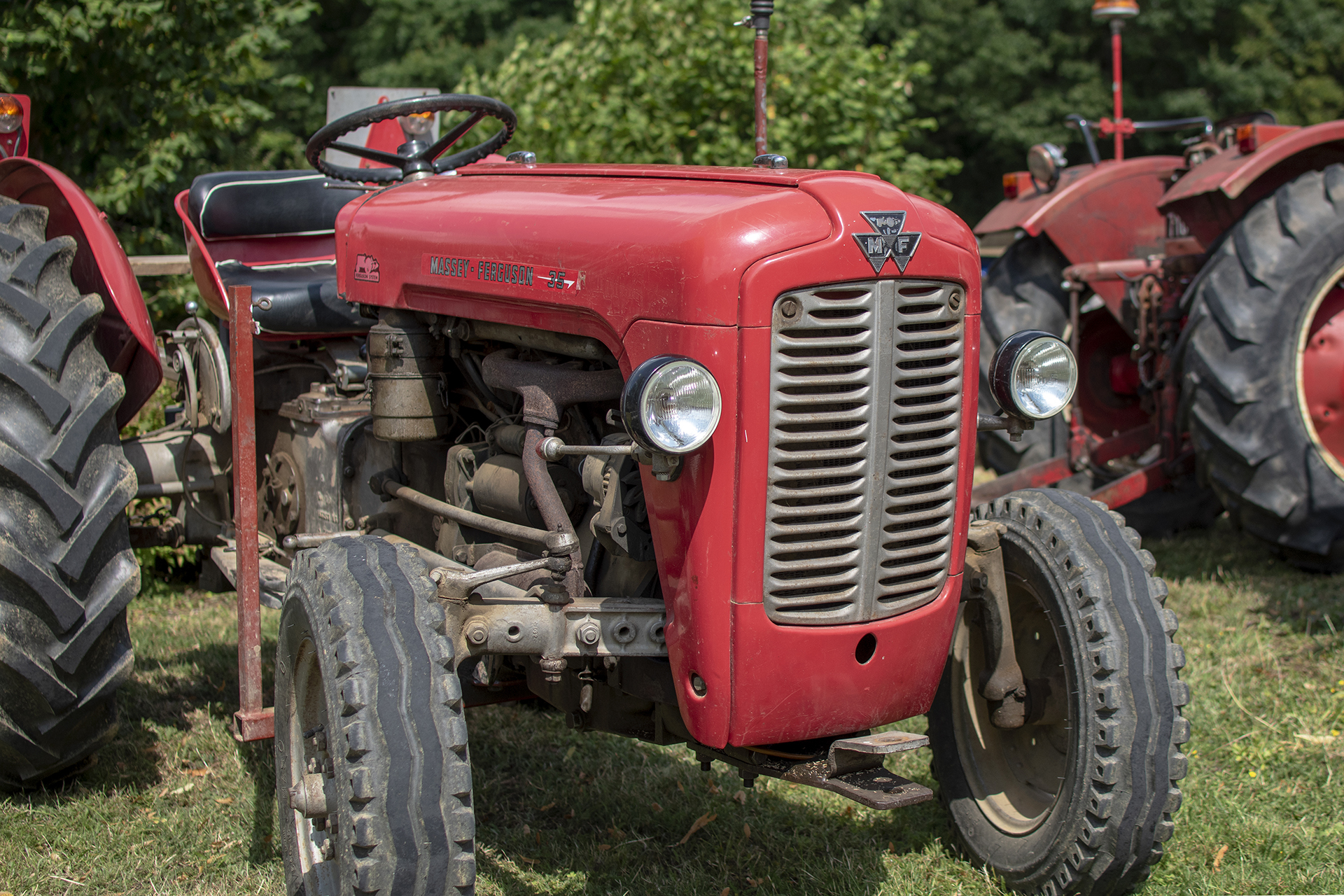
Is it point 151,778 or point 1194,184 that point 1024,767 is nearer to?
point 151,778

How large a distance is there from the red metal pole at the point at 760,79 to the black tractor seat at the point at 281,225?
4.69 feet

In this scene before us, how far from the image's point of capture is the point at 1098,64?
65.5ft

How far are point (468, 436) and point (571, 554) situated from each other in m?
0.74

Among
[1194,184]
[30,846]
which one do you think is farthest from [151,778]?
[1194,184]

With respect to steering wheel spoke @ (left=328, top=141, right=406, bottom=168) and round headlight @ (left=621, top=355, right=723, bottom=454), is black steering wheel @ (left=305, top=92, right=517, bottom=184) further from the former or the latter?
round headlight @ (left=621, top=355, right=723, bottom=454)

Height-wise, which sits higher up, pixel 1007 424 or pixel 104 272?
pixel 104 272

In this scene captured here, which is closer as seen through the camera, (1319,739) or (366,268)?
(366,268)

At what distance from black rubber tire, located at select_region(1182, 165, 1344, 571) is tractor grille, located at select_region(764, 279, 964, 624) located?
2731 mm

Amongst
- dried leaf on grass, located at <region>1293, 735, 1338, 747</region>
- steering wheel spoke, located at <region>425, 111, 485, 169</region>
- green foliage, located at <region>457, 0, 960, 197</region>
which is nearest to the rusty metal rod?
steering wheel spoke, located at <region>425, 111, 485, 169</region>

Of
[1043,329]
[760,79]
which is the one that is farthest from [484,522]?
[1043,329]

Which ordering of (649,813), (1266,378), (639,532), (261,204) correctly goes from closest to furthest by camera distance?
(639,532) → (649,813) → (261,204) → (1266,378)

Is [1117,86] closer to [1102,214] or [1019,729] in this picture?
[1102,214]

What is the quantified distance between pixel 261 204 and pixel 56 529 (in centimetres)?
171

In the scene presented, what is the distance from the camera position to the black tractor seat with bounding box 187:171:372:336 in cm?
400
